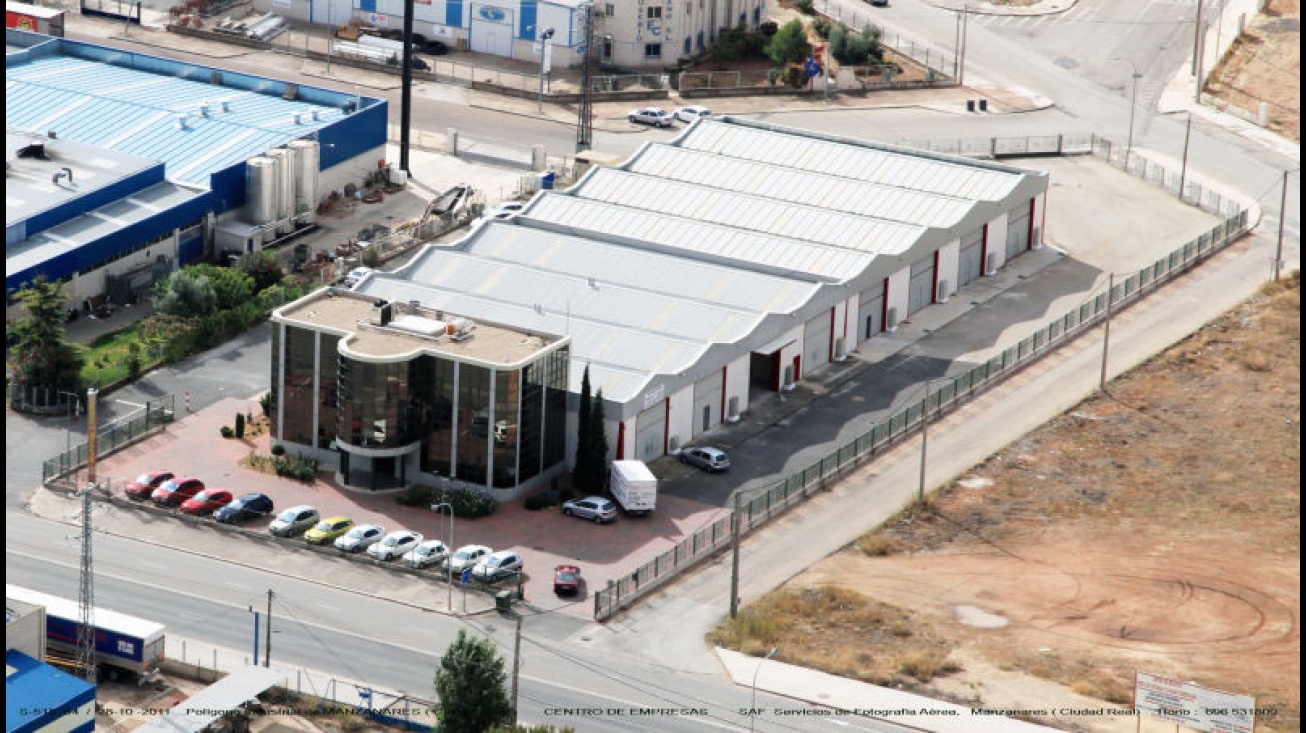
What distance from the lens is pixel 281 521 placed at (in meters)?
120

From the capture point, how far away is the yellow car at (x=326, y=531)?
119 metres

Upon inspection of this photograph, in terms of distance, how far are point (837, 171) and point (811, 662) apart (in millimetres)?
62634

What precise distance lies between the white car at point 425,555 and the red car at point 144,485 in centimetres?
1491

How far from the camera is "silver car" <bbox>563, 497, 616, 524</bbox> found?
123 meters

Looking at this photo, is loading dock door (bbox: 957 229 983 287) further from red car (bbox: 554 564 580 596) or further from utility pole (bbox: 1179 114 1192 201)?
red car (bbox: 554 564 580 596)

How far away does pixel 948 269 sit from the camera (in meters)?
158

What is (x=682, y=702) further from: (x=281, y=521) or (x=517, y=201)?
(x=517, y=201)

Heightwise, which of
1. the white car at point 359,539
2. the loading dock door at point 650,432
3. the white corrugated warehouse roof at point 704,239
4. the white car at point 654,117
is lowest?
the white car at point 359,539

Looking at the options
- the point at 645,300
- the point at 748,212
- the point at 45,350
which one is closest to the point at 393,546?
the point at 45,350

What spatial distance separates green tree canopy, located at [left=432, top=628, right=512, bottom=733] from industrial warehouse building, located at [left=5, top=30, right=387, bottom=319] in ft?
180

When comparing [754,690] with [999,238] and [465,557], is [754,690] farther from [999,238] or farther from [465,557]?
[999,238]

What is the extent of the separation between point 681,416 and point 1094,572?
24750 mm

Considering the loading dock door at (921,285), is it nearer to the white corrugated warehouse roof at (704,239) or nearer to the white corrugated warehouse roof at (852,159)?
the white corrugated warehouse roof at (704,239)

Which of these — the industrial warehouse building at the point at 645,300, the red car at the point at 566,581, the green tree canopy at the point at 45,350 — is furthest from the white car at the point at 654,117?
the red car at the point at 566,581
